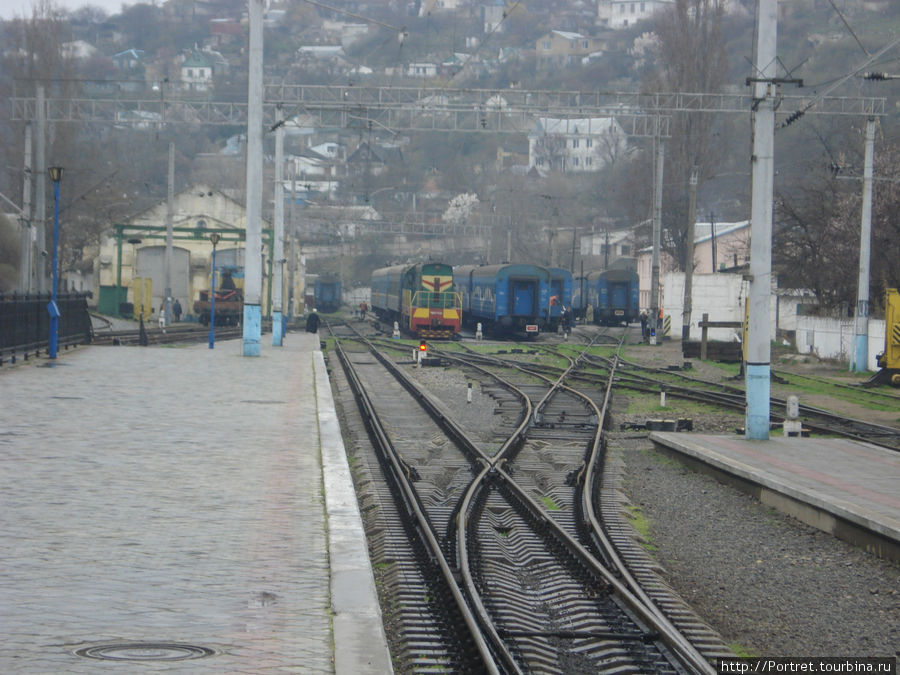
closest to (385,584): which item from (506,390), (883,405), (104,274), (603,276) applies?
(506,390)

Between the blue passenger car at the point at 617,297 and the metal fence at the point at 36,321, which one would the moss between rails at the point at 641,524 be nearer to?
the metal fence at the point at 36,321

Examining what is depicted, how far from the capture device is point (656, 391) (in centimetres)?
2494

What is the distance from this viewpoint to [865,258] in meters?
31.0

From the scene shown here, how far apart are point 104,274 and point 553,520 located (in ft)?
235

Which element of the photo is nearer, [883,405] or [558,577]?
[558,577]

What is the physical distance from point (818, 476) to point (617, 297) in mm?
50538

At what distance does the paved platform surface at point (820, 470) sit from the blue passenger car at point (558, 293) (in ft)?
116

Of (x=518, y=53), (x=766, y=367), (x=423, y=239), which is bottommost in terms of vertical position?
(x=766, y=367)

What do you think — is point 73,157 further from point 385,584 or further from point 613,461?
point 385,584

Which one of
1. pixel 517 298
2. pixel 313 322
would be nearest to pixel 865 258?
pixel 517 298

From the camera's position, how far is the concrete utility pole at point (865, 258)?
30688mm

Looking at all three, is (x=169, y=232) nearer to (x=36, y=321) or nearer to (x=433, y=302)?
(x=433, y=302)

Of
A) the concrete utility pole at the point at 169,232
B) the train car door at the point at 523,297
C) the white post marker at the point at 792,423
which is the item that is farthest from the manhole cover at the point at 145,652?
the concrete utility pole at the point at 169,232

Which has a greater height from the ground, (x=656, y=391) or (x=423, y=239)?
(x=423, y=239)
